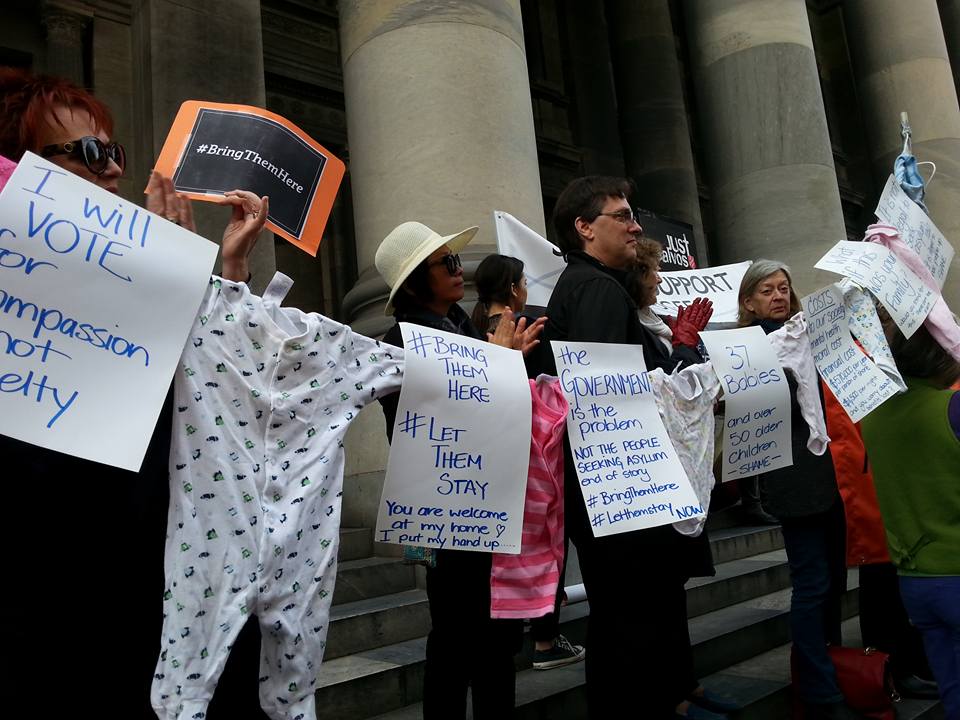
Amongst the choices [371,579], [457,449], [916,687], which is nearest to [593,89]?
[371,579]

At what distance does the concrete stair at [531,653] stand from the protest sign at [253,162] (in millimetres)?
1831

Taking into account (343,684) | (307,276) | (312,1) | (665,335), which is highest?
(312,1)

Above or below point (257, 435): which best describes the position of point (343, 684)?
below

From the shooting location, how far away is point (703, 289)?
18.9 feet

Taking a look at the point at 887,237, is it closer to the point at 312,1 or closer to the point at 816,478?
the point at 816,478

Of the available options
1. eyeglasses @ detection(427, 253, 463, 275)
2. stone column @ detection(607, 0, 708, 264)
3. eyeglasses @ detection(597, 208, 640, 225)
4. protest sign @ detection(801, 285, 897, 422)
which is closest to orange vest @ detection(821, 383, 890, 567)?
protest sign @ detection(801, 285, 897, 422)

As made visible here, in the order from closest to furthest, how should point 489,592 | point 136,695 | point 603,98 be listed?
1. point 136,695
2. point 489,592
3. point 603,98

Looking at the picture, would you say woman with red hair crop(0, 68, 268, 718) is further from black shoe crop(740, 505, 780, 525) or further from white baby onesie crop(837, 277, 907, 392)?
black shoe crop(740, 505, 780, 525)

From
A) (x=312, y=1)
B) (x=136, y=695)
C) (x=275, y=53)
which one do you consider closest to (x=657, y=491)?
(x=136, y=695)

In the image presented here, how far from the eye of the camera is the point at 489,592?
2664mm

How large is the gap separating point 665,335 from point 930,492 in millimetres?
1616

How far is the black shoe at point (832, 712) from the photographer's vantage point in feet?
A: 11.6

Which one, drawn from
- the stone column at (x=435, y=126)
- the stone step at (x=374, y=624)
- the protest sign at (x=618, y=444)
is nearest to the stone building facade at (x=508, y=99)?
the stone column at (x=435, y=126)

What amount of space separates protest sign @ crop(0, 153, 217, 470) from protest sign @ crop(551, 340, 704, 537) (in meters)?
1.38
